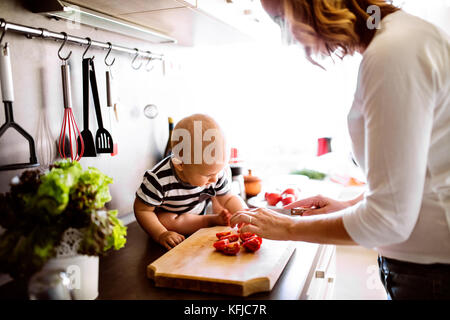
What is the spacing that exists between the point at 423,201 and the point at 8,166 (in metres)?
0.90

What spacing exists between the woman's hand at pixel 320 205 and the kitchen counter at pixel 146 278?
0.40 ft

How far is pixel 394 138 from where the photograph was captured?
1.89 feet

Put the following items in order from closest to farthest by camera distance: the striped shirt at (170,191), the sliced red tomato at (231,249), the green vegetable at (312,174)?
the sliced red tomato at (231,249), the striped shirt at (170,191), the green vegetable at (312,174)

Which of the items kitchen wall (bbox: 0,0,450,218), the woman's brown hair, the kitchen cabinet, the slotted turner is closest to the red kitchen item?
kitchen wall (bbox: 0,0,450,218)

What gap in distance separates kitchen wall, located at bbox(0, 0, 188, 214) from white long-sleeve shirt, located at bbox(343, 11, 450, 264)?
810mm

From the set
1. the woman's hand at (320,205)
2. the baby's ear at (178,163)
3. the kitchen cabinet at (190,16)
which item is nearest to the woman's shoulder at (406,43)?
the woman's hand at (320,205)

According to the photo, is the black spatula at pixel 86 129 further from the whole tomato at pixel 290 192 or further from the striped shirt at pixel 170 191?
the whole tomato at pixel 290 192

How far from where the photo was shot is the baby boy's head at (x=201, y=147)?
108cm

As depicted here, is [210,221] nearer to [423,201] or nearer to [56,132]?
[56,132]

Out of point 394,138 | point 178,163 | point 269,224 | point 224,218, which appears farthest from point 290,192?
point 394,138

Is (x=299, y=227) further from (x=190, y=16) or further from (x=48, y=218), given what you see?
(x=190, y=16)

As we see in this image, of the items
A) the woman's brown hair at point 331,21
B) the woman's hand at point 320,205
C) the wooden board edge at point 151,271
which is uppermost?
the woman's brown hair at point 331,21
